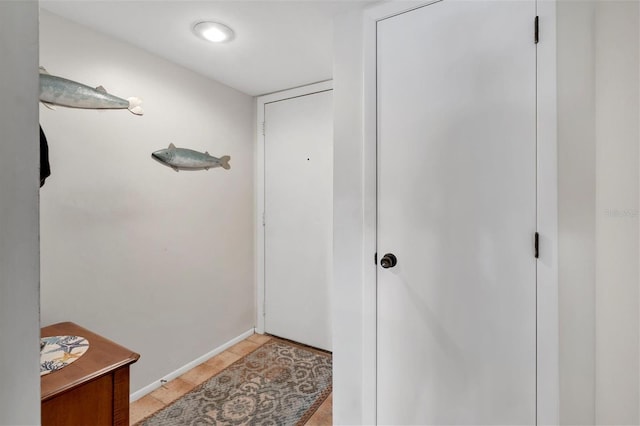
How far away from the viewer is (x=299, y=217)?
2.60 m

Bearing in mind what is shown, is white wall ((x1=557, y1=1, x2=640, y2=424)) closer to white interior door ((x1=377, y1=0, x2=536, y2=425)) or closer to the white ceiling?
white interior door ((x1=377, y1=0, x2=536, y2=425))

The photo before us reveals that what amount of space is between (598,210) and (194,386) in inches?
97.1

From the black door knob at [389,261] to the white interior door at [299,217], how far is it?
1.09m

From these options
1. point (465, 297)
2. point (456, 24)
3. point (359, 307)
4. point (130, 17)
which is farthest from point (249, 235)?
point (456, 24)

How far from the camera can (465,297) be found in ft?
4.08

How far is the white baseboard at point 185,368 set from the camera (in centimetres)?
191

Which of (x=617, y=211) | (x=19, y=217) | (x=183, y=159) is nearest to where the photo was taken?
(x=19, y=217)

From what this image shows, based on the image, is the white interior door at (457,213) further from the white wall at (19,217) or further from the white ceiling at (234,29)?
the white wall at (19,217)

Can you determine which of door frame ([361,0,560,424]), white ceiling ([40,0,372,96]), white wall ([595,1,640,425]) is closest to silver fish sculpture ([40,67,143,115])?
white ceiling ([40,0,372,96])

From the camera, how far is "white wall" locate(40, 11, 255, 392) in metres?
1.58

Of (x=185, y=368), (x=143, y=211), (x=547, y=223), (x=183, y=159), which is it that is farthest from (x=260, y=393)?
(x=547, y=223)

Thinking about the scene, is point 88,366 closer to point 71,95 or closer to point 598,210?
point 71,95

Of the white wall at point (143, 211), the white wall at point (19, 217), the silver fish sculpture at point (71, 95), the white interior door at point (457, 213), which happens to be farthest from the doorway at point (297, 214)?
the white wall at point (19, 217)

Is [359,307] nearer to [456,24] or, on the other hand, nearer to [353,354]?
[353,354]
